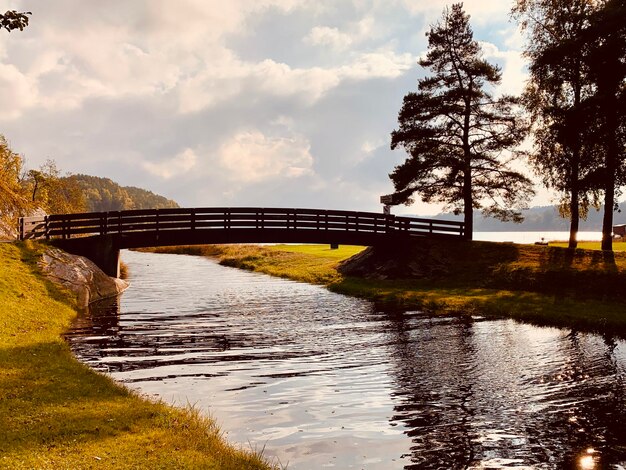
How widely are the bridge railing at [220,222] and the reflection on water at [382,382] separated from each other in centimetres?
942

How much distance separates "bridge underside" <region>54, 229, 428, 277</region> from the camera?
3112 cm

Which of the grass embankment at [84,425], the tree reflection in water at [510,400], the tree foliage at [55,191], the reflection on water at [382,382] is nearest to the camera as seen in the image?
the grass embankment at [84,425]

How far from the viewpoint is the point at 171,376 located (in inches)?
535

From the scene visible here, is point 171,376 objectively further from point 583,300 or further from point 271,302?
point 583,300

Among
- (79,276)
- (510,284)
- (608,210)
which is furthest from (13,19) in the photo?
(608,210)

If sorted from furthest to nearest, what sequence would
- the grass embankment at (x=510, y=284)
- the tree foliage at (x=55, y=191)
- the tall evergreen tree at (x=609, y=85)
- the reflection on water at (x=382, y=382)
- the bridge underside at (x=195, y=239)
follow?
the tree foliage at (x=55, y=191) → the bridge underside at (x=195, y=239) → the tall evergreen tree at (x=609, y=85) → the grass embankment at (x=510, y=284) → the reflection on water at (x=382, y=382)

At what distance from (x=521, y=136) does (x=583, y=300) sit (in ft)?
52.2

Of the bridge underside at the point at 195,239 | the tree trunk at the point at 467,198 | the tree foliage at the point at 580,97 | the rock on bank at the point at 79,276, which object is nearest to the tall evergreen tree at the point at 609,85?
the tree foliage at the point at 580,97

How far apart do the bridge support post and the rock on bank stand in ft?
3.12

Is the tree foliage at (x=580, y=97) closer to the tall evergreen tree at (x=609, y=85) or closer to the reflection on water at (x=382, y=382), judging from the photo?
the tall evergreen tree at (x=609, y=85)

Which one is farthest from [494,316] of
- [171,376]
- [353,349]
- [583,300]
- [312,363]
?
[171,376]

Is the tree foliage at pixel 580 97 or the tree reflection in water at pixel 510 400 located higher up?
the tree foliage at pixel 580 97

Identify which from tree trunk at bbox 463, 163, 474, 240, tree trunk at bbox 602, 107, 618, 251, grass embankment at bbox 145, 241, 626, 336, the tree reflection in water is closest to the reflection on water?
the tree reflection in water

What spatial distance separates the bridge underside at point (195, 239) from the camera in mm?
31125
